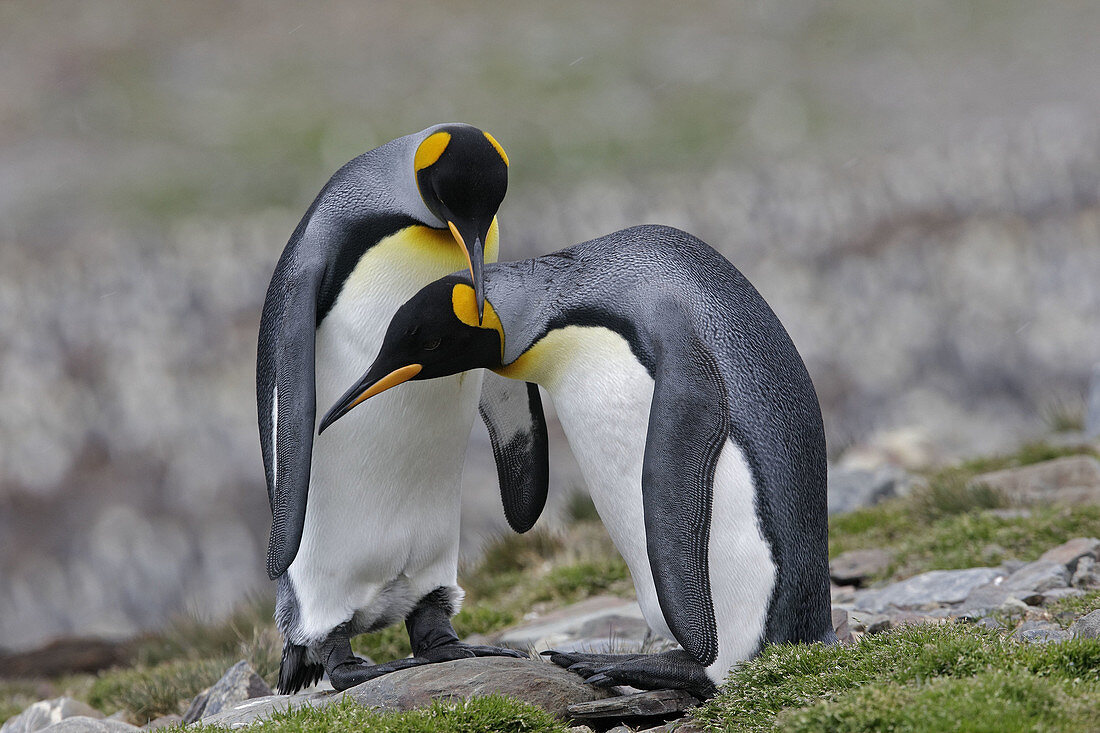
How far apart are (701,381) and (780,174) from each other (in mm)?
32613

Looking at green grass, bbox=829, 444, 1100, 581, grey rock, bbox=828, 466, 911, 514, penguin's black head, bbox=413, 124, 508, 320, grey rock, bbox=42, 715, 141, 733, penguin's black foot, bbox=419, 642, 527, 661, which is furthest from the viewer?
grey rock, bbox=828, 466, 911, 514

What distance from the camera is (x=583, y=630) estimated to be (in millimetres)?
5391

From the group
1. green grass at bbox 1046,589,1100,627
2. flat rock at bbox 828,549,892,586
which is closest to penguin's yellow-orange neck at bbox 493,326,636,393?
green grass at bbox 1046,589,1100,627

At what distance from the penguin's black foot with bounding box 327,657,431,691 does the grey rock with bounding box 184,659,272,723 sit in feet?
2.01

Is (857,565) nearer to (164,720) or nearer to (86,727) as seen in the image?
(164,720)

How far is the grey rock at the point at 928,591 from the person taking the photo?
16.1 feet

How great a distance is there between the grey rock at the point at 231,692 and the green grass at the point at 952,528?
133 inches

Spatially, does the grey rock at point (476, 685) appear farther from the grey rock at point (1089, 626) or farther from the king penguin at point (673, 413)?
the grey rock at point (1089, 626)

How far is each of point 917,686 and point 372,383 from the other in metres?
1.85

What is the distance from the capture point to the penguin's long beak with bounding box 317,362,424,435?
137 inches

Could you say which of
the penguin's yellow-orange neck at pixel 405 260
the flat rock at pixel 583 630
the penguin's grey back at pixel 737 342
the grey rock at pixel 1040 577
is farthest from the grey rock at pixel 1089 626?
the penguin's yellow-orange neck at pixel 405 260

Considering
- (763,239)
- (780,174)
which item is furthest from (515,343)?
(780,174)

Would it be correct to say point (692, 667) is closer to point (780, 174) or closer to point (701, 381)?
point (701, 381)

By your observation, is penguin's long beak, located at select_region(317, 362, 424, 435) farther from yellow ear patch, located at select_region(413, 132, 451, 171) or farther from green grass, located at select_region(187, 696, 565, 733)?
green grass, located at select_region(187, 696, 565, 733)
